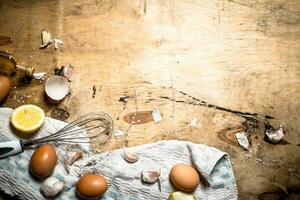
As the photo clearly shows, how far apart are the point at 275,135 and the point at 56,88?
2.91ft

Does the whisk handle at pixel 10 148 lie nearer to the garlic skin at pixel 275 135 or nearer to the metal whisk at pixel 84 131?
the metal whisk at pixel 84 131

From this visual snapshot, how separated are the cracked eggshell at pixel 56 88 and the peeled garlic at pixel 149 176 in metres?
0.44

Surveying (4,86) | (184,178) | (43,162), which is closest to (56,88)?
(4,86)

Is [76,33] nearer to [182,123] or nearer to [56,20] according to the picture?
[56,20]

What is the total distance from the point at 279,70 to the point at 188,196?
68 centimetres

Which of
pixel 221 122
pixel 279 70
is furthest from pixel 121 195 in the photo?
pixel 279 70

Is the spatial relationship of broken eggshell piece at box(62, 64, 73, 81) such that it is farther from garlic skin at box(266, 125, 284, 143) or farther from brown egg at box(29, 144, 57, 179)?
garlic skin at box(266, 125, 284, 143)

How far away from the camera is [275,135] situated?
160 centimetres

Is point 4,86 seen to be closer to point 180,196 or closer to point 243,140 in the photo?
point 180,196

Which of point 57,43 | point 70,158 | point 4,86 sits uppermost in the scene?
point 57,43

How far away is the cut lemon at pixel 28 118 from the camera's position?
1484 millimetres

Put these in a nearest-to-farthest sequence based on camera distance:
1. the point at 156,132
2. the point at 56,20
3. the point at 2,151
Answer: the point at 2,151, the point at 156,132, the point at 56,20

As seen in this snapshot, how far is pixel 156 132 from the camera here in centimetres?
159

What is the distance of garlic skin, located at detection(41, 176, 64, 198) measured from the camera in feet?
Result: 4.68
